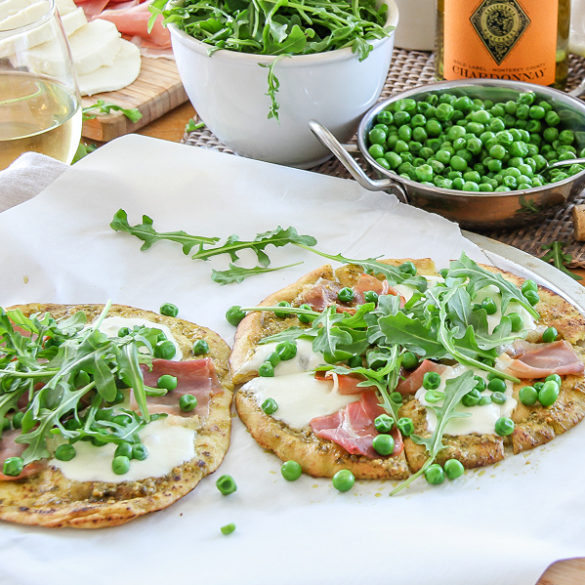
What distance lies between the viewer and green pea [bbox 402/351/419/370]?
2730mm

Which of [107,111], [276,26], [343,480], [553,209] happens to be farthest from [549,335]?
[107,111]

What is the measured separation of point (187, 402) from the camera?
106 inches

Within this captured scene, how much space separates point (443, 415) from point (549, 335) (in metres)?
0.56

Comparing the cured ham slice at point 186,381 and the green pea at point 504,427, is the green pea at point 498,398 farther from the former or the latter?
the cured ham slice at point 186,381

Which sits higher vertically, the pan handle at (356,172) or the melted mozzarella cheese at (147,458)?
the pan handle at (356,172)

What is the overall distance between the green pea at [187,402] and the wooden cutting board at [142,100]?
6.81 feet

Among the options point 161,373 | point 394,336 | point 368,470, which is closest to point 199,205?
point 161,373

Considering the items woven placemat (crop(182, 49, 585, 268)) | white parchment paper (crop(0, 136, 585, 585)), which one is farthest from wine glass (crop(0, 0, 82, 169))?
woven placemat (crop(182, 49, 585, 268))

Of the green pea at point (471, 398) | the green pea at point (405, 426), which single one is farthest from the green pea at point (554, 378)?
the green pea at point (405, 426)

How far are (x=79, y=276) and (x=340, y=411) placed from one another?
127 centimetres

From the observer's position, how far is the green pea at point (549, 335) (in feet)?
9.36

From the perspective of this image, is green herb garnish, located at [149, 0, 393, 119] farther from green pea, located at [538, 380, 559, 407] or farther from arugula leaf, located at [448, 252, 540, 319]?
green pea, located at [538, 380, 559, 407]

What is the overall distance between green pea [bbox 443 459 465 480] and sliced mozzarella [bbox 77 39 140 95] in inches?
118

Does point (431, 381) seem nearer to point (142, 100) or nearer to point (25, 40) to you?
point (25, 40)
